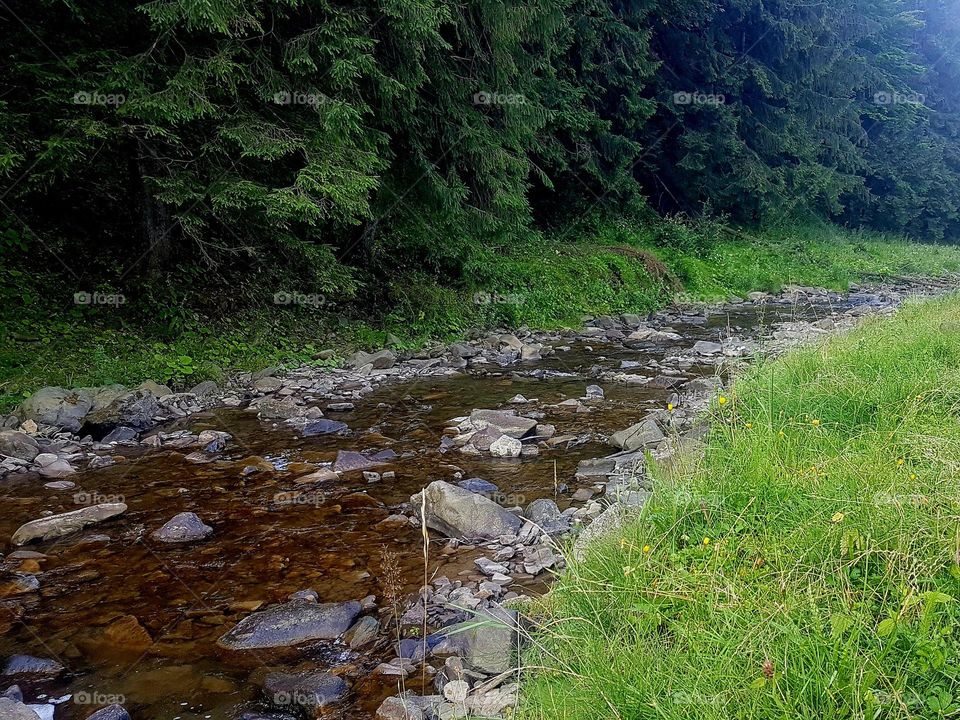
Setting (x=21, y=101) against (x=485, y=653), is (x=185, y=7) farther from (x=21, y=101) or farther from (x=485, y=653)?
(x=485, y=653)

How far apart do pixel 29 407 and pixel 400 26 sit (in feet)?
21.4

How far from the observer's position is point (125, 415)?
283 inches

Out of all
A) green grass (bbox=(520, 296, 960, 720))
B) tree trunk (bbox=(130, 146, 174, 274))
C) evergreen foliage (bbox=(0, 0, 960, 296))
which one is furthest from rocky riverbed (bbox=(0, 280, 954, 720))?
evergreen foliage (bbox=(0, 0, 960, 296))

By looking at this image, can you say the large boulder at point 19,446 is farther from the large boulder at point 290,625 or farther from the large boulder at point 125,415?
the large boulder at point 290,625

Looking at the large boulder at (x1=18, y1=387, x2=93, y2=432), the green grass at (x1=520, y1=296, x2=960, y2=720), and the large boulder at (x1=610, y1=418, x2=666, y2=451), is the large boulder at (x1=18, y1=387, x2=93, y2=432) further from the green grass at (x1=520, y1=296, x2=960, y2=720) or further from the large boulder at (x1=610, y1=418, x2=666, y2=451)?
the green grass at (x1=520, y1=296, x2=960, y2=720)

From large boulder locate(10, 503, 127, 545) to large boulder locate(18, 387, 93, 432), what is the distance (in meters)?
2.37

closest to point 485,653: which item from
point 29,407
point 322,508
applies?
point 322,508

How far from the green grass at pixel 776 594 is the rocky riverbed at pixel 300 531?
0.44 metres

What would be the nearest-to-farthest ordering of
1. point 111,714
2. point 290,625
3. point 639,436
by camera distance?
point 111,714 < point 290,625 < point 639,436

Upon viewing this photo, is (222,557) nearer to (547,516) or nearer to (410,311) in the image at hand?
(547,516)

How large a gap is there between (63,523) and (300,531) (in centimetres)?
171

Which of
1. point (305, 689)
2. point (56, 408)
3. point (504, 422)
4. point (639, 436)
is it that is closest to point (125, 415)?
point (56, 408)

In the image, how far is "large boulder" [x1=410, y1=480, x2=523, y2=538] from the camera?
4.57 metres

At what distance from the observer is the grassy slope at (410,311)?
8.23 metres
